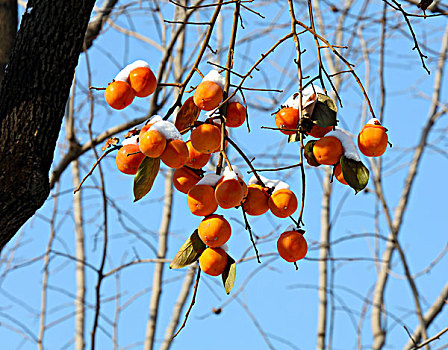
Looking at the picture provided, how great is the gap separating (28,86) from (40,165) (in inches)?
6.2

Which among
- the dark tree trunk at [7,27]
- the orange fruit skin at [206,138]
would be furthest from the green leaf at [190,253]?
the dark tree trunk at [7,27]

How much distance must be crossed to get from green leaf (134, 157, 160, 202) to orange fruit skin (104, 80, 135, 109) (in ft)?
0.39

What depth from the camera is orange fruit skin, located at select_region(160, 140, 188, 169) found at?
79 cm

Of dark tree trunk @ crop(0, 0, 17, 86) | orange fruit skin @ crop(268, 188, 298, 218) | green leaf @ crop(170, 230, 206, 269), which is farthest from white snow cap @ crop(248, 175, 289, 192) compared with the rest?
dark tree trunk @ crop(0, 0, 17, 86)

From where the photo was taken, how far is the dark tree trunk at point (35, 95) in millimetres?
1123

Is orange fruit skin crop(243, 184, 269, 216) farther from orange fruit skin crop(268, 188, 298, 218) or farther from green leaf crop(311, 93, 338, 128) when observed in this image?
green leaf crop(311, 93, 338, 128)

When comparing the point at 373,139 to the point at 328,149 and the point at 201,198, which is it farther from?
the point at 201,198

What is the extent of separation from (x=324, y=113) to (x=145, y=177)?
0.28 metres

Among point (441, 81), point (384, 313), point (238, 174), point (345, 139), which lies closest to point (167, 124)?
point (238, 174)

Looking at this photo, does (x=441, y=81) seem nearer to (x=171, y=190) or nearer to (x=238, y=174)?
(x=171, y=190)

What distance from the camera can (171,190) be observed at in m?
2.67

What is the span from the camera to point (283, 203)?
2.61 feet

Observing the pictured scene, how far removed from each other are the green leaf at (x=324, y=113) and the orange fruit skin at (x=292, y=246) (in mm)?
166

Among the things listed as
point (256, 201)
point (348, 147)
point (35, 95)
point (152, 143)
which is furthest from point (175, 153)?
point (35, 95)
